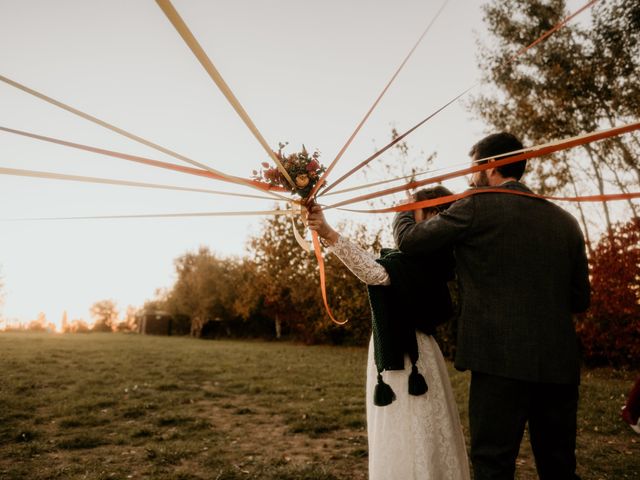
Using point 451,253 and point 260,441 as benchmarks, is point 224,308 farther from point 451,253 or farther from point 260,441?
point 451,253

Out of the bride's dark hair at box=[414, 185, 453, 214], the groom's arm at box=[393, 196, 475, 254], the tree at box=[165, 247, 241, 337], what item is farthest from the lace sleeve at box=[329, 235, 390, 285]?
the tree at box=[165, 247, 241, 337]

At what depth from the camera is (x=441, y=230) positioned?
191cm

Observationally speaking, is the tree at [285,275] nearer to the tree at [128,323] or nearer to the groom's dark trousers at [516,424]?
the groom's dark trousers at [516,424]

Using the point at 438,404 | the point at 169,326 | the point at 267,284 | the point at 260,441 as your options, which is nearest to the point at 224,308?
the point at 267,284

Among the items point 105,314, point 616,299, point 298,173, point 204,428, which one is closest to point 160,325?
point 105,314

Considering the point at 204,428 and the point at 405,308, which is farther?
the point at 204,428

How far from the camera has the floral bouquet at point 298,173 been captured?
229 centimetres

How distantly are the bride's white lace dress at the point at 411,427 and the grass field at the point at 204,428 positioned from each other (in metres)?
1.85

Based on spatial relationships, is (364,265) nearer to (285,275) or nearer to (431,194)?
(431,194)

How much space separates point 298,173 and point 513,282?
4.16 feet

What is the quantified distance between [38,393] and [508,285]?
25.9ft

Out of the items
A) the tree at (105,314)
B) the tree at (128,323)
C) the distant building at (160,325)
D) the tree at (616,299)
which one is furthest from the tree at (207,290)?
the tree at (105,314)

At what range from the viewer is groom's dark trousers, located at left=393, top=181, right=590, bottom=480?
1.74 m

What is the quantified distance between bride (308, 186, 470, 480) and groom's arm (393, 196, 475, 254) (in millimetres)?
218
